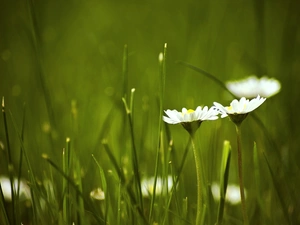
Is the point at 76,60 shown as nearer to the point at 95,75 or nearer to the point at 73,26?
the point at 95,75

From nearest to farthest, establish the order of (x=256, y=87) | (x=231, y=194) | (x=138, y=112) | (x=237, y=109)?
(x=237, y=109), (x=231, y=194), (x=256, y=87), (x=138, y=112)

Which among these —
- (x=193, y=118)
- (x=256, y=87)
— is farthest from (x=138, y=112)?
(x=193, y=118)

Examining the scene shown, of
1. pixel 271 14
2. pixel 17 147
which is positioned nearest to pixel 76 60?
pixel 17 147

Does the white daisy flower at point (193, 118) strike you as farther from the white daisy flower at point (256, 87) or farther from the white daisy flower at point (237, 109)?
the white daisy flower at point (256, 87)

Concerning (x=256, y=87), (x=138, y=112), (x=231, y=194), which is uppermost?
(x=138, y=112)

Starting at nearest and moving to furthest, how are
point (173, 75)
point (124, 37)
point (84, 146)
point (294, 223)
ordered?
point (294, 223), point (84, 146), point (173, 75), point (124, 37)

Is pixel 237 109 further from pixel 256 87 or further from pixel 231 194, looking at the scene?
pixel 256 87

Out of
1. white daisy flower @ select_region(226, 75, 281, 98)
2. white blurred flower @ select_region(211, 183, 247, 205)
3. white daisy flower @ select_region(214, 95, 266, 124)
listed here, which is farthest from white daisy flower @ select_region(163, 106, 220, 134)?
white daisy flower @ select_region(226, 75, 281, 98)

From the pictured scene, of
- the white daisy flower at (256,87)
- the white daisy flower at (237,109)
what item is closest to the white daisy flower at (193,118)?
the white daisy flower at (237,109)
